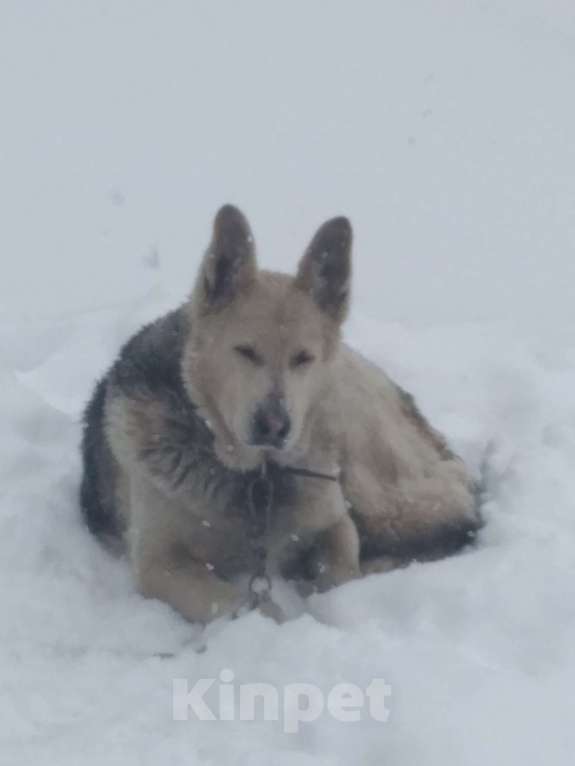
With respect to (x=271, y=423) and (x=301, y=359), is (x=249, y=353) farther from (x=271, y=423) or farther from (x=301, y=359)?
(x=271, y=423)

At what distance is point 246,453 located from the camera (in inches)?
190

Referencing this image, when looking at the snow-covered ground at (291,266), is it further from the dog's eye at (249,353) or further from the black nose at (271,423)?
the dog's eye at (249,353)

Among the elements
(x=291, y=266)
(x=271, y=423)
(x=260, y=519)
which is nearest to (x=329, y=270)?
(x=271, y=423)

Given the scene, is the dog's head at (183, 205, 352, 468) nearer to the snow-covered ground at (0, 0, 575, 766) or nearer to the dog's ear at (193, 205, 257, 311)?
the dog's ear at (193, 205, 257, 311)

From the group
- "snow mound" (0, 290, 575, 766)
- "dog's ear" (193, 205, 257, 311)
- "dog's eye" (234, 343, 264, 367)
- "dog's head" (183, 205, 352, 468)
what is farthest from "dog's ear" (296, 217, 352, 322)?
"snow mound" (0, 290, 575, 766)

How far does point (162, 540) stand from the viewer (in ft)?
15.7

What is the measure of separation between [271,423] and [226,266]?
705 millimetres

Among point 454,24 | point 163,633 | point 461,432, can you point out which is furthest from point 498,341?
point 454,24

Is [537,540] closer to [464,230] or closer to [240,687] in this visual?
[240,687]

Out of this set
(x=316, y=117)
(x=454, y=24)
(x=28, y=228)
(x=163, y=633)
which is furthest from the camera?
(x=454, y=24)

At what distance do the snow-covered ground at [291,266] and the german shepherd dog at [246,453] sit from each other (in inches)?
8.9

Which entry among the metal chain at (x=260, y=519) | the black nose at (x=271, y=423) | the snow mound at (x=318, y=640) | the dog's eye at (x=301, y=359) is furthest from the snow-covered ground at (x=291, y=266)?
the dog's eye at (x=301, y=359)

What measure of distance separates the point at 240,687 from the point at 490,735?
0.81 m

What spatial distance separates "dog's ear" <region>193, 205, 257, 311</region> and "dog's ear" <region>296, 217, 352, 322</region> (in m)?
0.22
